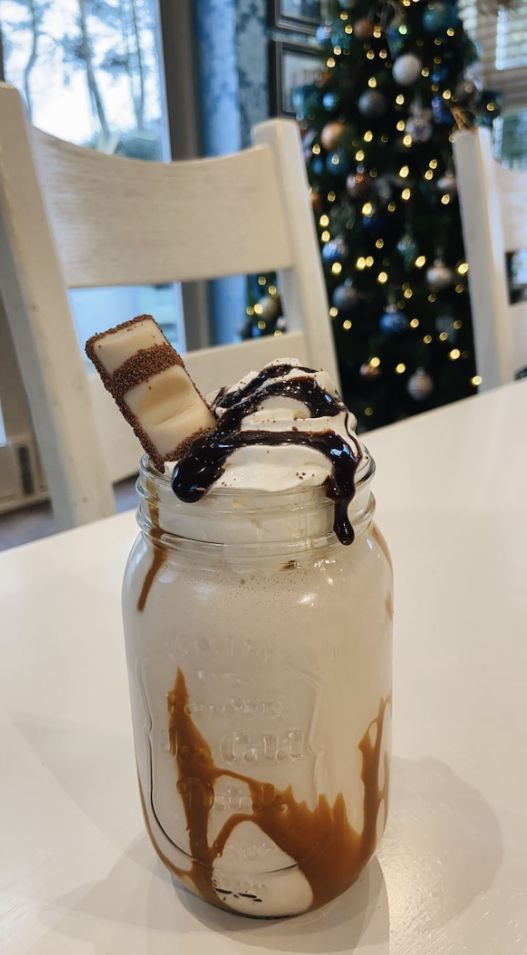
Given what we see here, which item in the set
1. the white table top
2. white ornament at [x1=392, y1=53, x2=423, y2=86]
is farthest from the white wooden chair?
white ornament at [x1=392, y1=53, x2=423, y2=86]

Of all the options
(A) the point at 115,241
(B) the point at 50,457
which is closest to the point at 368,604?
(B) the point at 50,457

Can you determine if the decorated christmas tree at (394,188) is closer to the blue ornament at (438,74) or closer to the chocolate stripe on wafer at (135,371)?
the blue ornament at (438,74)

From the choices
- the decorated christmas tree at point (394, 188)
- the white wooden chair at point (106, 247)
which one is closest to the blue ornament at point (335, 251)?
the decorated christmas tree at point (394, 188)

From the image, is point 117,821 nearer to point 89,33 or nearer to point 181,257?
point 181,257

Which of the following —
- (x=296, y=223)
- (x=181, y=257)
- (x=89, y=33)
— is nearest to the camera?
(x=181, y=257)

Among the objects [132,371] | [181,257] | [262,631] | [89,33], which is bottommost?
[262,631]

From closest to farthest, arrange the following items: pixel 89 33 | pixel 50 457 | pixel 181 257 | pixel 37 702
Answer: pixel 37 702 < pixel 50 457 < pixel 181 257 < pixel 89 33

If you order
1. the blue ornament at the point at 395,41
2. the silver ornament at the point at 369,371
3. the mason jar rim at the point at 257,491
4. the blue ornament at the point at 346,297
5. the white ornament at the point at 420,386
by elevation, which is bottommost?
the mason jar rim at the point at 257,491

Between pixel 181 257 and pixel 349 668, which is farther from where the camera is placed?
pixel 181 257
